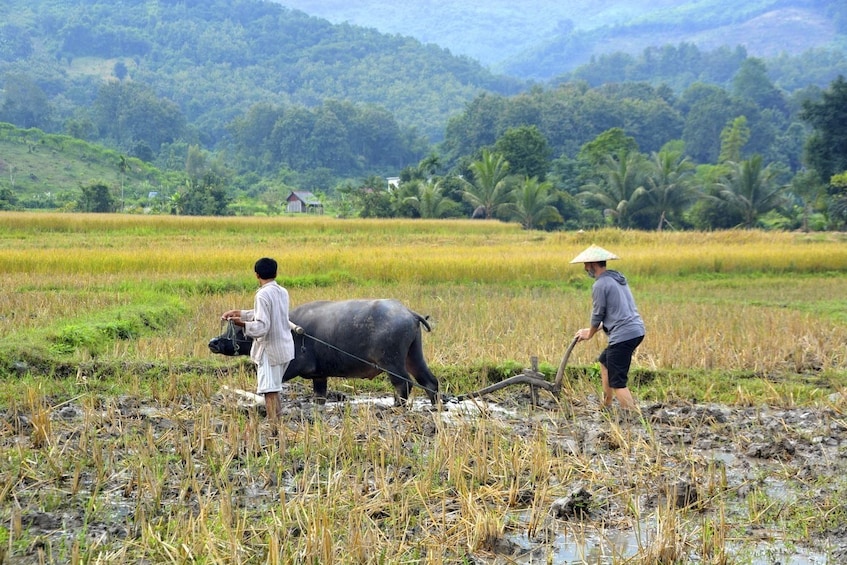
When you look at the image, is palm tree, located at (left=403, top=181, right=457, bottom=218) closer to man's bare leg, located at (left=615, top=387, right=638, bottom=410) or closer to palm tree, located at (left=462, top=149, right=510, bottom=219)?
palm tree, located at (left=462, top=149, right=510, bottom=219)

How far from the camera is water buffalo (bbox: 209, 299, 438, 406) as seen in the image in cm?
612

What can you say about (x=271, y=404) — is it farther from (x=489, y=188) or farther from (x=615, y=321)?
(x=489, y=188)

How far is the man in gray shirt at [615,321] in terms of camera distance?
598cm

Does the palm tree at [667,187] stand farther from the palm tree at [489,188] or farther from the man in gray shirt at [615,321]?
the man in gray shirt at [615,321]

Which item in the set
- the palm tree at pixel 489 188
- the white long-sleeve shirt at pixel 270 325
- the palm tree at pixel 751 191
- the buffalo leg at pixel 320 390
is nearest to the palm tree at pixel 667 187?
the palm tree at pixel 751 191

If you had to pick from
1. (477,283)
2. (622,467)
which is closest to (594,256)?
(622,467)

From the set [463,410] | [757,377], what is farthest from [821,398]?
[463,410]

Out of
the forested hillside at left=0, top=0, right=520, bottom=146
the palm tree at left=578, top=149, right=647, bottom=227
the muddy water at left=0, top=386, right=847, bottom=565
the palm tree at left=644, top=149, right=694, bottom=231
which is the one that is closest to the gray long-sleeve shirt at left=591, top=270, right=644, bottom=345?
the muddy water at left=0, top=386, right=847, bottom=565

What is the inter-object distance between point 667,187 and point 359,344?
2653cm

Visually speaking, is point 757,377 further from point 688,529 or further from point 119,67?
point 119,67

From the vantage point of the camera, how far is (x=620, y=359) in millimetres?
6000

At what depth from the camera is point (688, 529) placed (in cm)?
403

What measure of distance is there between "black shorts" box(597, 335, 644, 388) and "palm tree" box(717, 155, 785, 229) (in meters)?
25.7

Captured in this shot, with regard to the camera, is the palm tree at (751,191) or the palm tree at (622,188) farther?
the palm tree at (622,188)
